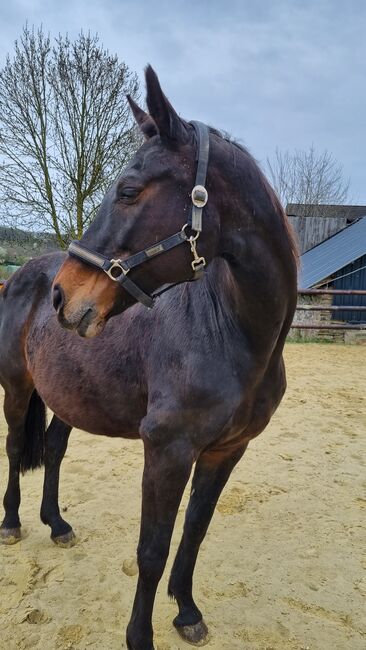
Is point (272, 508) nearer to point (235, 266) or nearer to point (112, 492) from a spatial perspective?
point (112, 492)

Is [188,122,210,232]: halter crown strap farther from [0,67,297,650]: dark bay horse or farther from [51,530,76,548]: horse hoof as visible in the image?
[51,530,76,548]: horse hoof

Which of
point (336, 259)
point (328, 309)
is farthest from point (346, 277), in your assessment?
point (328, 309)

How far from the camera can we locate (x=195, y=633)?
6.32 ft

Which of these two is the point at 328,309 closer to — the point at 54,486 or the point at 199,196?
the point at 54,486

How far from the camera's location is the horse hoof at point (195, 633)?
1908 millimetres

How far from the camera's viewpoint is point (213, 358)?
5.07 feet

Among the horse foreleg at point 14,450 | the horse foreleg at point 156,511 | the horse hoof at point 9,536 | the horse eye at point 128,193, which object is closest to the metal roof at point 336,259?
the horse foreleg at point 14,450

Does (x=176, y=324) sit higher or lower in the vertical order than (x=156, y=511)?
higher

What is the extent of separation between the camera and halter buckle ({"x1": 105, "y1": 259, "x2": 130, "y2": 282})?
1.30 meters

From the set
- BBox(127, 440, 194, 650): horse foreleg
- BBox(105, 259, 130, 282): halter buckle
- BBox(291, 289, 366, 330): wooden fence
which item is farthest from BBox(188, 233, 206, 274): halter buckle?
BBox(291, 289, 366, 330): wooden fence

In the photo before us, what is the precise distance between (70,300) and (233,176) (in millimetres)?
680

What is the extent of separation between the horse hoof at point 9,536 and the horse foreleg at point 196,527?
1.19 meters

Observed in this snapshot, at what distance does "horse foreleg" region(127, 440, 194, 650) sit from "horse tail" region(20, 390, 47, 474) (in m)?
1.41

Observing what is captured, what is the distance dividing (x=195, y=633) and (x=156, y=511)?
2.72 feet
